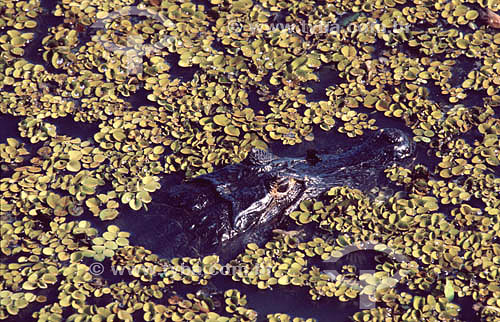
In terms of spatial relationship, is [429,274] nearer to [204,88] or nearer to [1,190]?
[204,88]

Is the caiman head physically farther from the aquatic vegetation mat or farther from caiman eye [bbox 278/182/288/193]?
the aquatic vegetation mat

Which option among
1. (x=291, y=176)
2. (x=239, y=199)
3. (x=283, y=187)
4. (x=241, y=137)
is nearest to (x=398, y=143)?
(x=291, y=176)

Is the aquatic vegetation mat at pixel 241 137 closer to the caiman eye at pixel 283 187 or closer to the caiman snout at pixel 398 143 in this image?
the caiman snout at pixel 398 143

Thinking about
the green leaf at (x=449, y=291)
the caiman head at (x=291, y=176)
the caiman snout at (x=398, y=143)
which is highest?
the caiman snout at (x=398, y=143)

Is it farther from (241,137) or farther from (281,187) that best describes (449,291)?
(241,137)

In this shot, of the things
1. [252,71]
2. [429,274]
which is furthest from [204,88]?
[429,274]

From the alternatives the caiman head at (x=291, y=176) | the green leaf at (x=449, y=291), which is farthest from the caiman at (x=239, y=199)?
the green leaf at (x=449, y=291)
